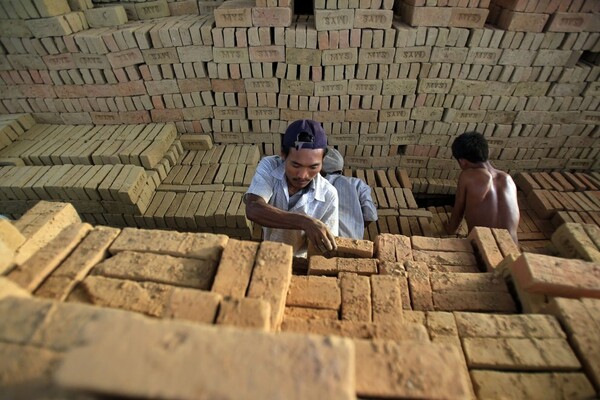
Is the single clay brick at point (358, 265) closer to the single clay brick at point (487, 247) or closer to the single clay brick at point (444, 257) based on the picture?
the single clay brick at point (444, 257)

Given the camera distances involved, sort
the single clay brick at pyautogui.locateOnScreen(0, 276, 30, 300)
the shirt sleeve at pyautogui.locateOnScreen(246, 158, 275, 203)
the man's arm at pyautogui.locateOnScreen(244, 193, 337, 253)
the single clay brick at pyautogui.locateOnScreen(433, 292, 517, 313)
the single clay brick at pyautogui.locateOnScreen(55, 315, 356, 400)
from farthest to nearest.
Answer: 1. the shirt sleeve at pyautogui.locateOnScreen(246, 158, 275, 203)
2. the man's arm at pyautogui.locateOnScreen(244, 193, 337, 253)
3. the single clay brick at pyautogui.locateOnScreen(433, 292, 517, 313)
4. the single clay brick at pyautogui.locateOnScreen(0, 276, 30, 300)
5. the single clay brick at pyautogui.locateOnScreen(55, 315, 356, 400)

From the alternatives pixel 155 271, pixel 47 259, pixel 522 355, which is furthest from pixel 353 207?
pixel 47 259

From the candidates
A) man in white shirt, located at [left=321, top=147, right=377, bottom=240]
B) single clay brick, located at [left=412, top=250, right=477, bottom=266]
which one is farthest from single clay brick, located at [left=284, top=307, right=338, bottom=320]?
man in white shirt, located at [left=321, top=147, right=377, bottom=240]

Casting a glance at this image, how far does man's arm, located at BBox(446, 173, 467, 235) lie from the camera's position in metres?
3.59

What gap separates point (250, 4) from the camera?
3.86 m

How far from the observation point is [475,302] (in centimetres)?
186

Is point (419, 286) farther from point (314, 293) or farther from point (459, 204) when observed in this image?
point (459, 204)

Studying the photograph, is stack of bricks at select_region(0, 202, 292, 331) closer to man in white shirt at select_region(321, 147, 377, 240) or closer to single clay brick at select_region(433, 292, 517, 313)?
single clay brick at select_region(433, 292, 517, 313)

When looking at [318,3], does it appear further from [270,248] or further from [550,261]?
[550,261]

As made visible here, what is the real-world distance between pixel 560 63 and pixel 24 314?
6.17 metres

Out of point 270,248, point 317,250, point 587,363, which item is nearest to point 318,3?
point 317,250

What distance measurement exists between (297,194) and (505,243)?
1.74m

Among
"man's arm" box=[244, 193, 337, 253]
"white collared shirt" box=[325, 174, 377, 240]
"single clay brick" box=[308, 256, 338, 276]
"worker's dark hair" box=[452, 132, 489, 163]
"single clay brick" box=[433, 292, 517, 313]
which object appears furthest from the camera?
"worker's dark hair" box=[452, 132, 489, 163]

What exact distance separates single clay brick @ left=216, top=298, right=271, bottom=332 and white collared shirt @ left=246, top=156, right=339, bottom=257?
146 centimetres
